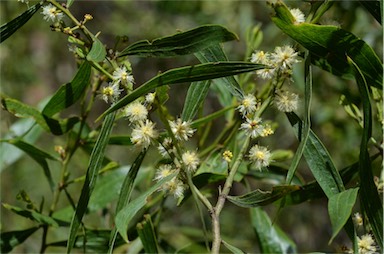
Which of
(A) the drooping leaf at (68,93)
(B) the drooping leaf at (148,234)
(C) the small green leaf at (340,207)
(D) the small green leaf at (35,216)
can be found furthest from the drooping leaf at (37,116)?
(C) the small green leaf at (340,207)

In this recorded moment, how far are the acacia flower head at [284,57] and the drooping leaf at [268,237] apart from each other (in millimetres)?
342

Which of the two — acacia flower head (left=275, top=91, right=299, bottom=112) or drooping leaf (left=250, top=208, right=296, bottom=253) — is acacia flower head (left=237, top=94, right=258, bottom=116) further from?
drooping leaf (left=250, top=208, right=296, bottom=253)

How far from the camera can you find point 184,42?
2.30 ft

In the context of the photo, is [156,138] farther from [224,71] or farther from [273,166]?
[273,166]

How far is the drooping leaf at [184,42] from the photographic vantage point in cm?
69

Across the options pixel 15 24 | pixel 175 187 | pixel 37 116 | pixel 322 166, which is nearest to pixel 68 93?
pixel 37 116

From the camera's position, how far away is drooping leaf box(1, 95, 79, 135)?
0.94m

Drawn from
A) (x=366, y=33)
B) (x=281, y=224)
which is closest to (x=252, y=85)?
(x=366, y=33)

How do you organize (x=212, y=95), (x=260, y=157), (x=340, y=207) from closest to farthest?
(x=340, y=207), (x=260, y=157), (x=212, y=95)

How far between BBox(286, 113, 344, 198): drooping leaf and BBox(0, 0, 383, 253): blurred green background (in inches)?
30.0

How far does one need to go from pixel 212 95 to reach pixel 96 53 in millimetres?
1324

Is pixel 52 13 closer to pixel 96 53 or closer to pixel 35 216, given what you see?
pixel 96 53

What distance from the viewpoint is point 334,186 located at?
738 mm

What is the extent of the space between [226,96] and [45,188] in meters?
1.36
